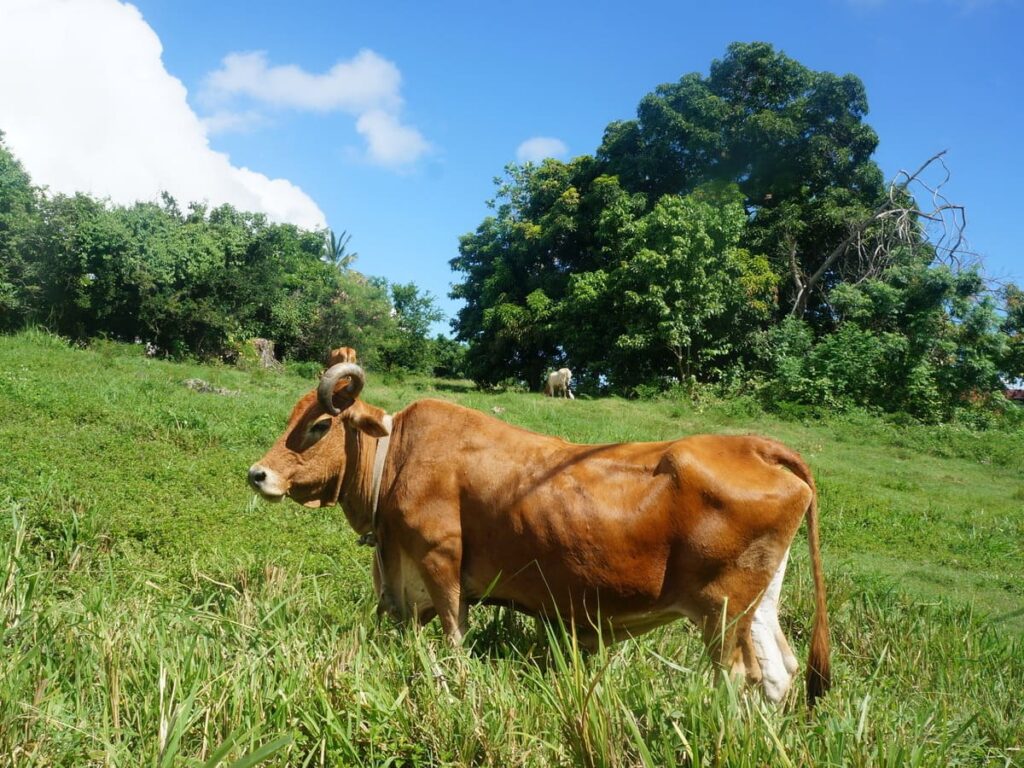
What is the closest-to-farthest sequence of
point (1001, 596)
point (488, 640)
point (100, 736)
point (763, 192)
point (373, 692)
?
point (100, 736)
point (373, 692)
point (488, 640)
point (1001, 596)
point (763, 192)

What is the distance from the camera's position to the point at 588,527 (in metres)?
3.53

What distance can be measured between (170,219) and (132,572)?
21073 mm

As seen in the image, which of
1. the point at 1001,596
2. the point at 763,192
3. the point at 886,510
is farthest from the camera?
the point at 763,192

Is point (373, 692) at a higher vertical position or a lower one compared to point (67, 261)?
lower

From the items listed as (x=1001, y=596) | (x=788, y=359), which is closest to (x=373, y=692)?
(x=1001, y=596)

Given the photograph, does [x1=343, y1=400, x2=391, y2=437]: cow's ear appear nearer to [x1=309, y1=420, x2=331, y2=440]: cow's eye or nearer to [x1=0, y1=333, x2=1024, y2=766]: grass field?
[x1=309, y1=420, x2=331, y2=440]: cow's eye

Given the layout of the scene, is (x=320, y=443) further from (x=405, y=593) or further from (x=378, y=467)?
(x=405, y=593)

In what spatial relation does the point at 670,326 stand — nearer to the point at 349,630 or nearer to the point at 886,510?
the point at 886,510

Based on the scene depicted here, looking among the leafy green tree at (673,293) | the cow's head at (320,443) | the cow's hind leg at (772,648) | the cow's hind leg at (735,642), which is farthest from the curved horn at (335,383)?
the leafy green tree at (673,293)

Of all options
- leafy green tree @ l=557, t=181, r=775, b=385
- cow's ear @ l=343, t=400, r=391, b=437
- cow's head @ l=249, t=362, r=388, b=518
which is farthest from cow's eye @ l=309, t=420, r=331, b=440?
leafy green tree @ l=557, t=181, r=775, b=385

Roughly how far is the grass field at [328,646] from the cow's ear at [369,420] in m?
0.88

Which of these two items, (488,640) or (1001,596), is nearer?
(488,640)

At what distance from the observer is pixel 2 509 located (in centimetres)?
627

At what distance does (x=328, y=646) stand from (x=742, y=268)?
2296 cm
